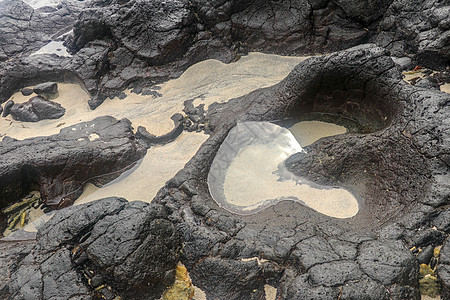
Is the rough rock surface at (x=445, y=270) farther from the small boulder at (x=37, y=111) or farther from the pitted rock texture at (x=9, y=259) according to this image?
the small boulder at (x=37, y=111)

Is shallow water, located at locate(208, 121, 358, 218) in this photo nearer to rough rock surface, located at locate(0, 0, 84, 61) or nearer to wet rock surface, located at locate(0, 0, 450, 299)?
wet rock surface, located at locate(0, 0, 450, 299)

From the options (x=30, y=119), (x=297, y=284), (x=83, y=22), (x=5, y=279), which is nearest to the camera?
(x=297, y=284)

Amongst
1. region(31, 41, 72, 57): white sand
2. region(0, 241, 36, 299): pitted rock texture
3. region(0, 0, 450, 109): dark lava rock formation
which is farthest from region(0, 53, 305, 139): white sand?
region(0, 241, 36, 299): pitted rock texture

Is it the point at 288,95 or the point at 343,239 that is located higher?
the point at 288,95

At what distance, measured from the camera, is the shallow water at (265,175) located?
3.78 m

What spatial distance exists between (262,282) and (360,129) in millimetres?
2623

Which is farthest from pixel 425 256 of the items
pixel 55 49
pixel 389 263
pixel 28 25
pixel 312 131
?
pixel 28 25

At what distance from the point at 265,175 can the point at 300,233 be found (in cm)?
121

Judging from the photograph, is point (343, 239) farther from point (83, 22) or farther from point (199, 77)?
point (83, 22)

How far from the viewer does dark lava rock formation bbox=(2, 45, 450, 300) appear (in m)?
2.64

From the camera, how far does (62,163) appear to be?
429cm

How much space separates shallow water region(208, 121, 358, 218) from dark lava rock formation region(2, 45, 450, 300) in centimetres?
16

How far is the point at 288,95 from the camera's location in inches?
185

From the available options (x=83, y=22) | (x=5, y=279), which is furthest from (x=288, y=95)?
(x=83, y=22)
